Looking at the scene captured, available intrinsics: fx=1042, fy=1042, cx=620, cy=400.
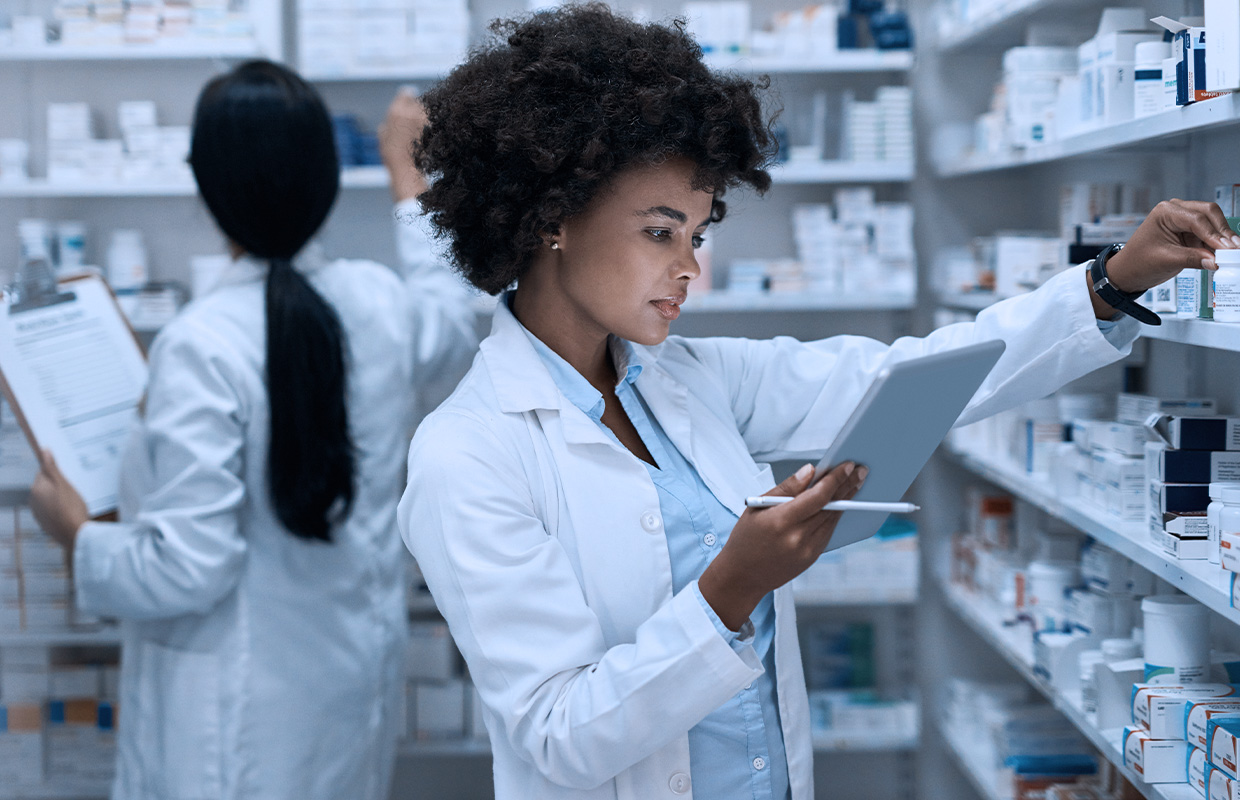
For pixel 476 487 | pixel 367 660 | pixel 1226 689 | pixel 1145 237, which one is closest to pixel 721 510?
pixel 476 487

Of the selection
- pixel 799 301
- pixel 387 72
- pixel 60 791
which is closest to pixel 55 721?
pixel 60 791

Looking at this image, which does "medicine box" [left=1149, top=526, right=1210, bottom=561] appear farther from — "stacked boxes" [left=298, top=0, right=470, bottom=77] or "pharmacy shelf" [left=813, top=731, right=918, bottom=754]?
"stacked boxes" [left=298, top=0, right=470, bottom=77]

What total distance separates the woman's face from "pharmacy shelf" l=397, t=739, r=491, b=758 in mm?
2106

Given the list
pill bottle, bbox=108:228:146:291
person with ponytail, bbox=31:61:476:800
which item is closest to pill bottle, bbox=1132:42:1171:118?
person with ponytail, bbox=31:61:476:800

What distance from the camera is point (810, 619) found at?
3393 millimetres

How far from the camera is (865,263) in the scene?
2934mm

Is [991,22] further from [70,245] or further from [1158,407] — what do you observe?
[70,245]

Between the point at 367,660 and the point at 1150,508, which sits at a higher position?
the point at 1150,508

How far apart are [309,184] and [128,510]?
74 cm

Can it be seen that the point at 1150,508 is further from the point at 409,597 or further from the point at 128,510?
the point at 409,597

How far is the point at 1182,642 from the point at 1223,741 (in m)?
0.24

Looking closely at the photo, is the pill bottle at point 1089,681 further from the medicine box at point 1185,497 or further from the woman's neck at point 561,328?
the woman's neck at point 561,328

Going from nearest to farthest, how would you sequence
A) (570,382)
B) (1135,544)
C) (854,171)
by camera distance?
1. (570,382)
2. (1135,544)
3. (854,171)

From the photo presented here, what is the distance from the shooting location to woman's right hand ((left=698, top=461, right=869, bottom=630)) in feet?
3.29
